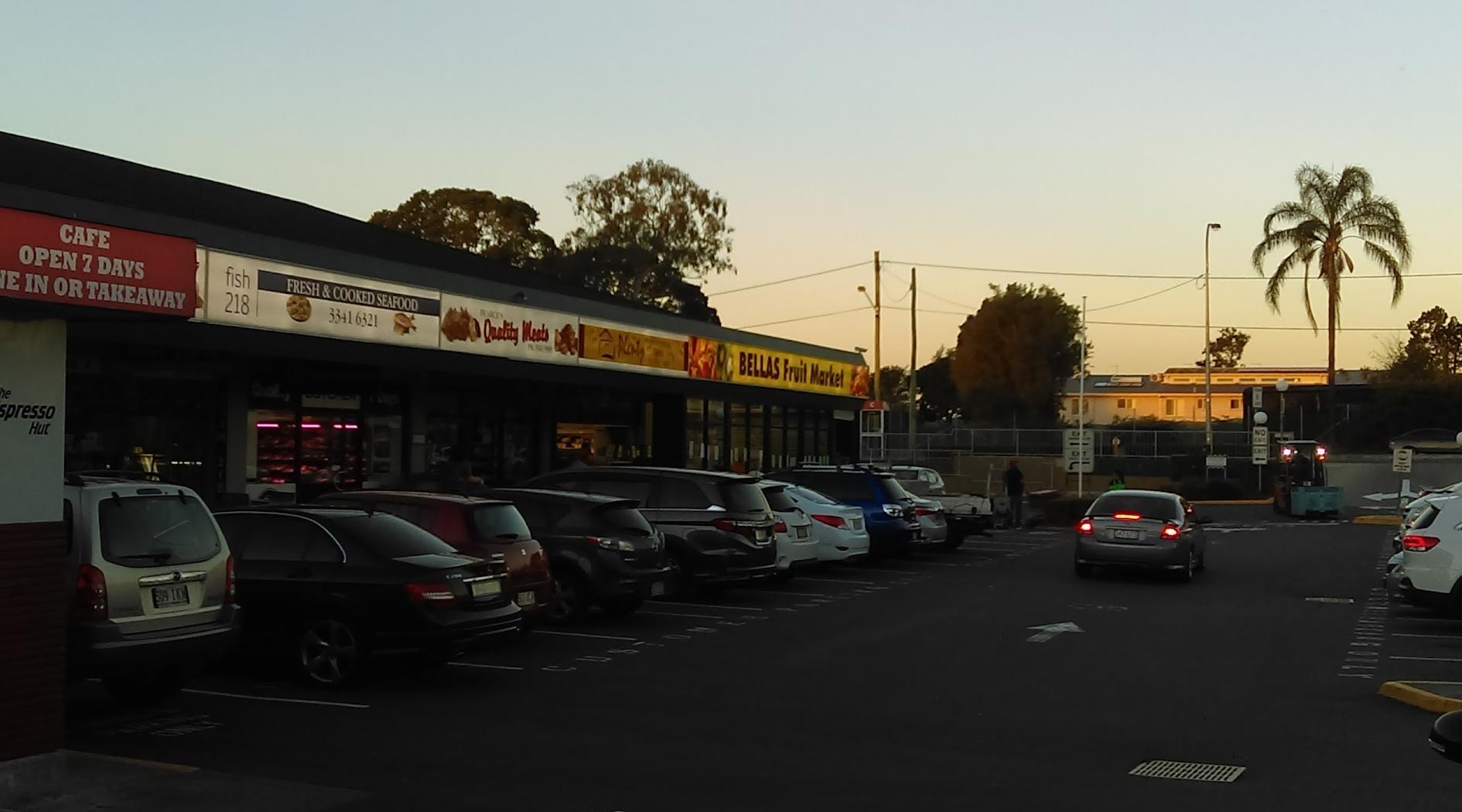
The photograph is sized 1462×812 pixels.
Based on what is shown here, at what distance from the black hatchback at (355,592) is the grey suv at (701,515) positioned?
587 centimetres

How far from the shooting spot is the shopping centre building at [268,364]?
8773 millimetres

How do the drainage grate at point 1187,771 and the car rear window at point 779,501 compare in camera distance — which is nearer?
the drainage grate at point 1187,771

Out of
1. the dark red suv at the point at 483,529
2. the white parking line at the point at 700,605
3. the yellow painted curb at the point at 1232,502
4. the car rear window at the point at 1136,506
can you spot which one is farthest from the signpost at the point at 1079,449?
the dark red suv at the point at 483,529

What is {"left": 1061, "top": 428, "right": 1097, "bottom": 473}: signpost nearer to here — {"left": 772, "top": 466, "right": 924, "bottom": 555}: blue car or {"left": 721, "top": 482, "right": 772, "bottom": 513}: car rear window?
{"left": 772, "top": 466, "right": 924, "bottom": 555}: blue car

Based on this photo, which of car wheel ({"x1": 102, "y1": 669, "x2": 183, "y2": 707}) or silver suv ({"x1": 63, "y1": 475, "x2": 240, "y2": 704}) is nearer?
silver suv ({"x1": 63, "y1": 475, "x2": 240, "y2": 704})

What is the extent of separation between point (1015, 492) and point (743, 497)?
2043cm

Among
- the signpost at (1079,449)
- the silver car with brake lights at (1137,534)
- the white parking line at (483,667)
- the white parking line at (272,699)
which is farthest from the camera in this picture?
the signpost at (1079,449)

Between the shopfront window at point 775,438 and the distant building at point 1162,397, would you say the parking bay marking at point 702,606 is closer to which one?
the shopfront window at point 775,438

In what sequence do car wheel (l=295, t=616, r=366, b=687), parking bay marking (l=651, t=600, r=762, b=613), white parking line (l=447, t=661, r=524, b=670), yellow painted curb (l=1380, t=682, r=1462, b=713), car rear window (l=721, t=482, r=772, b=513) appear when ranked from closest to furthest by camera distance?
yellow painted curb (l=1380, t=682, r=1462, b=713), car wheel (l=295, t=616, r=366, b=687), white parking line (l=447, t=661, r=524, b=670), parking bay marking (l=651, t=600, r=762, b=613), car rear window (l=721, t=482, r=772, b=513)

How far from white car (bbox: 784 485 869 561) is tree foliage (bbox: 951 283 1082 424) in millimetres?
58557

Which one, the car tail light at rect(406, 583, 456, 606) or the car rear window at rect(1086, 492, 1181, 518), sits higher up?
the car rear window at rect(1086, 492, 1181, 518)

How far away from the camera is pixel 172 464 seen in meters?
20.8

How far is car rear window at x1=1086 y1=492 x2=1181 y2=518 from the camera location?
23.8m

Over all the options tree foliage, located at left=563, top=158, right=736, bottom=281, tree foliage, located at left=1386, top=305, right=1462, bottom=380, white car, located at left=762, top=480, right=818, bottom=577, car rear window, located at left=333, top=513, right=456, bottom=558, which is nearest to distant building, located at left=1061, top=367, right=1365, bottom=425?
tree foliage, located at left=1386, top=305, right=1462, bottom=380
